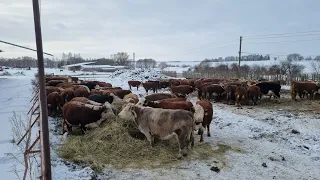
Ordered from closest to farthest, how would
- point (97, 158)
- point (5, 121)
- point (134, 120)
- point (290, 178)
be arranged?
1. point (290, 178)
2. point (97, 158)
3. point (134, 120)
4. point (5, 121)

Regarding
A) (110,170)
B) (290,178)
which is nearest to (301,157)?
(290,178)

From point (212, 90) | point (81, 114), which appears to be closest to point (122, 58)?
point (212, 90)

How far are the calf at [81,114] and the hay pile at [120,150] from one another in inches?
20.9

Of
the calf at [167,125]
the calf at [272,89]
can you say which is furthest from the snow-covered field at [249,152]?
the calf at [272,89]

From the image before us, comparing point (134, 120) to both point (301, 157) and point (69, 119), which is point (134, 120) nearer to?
point (69, 119)

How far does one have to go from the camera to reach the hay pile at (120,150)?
6973 millimetres

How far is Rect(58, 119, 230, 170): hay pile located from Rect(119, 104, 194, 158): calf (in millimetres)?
303

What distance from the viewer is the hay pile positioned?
6973mm

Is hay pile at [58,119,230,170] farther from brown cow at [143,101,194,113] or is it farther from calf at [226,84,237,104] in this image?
calf at [226,84,237,104]

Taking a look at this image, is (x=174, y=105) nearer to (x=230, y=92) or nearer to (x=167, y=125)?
(x=167, y=125)

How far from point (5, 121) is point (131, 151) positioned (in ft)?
20.1

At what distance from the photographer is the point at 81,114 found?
9.11 m

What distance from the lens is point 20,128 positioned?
8922 mm

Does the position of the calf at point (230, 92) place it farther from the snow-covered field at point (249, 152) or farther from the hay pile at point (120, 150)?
the hay pile at point (120, 150)
